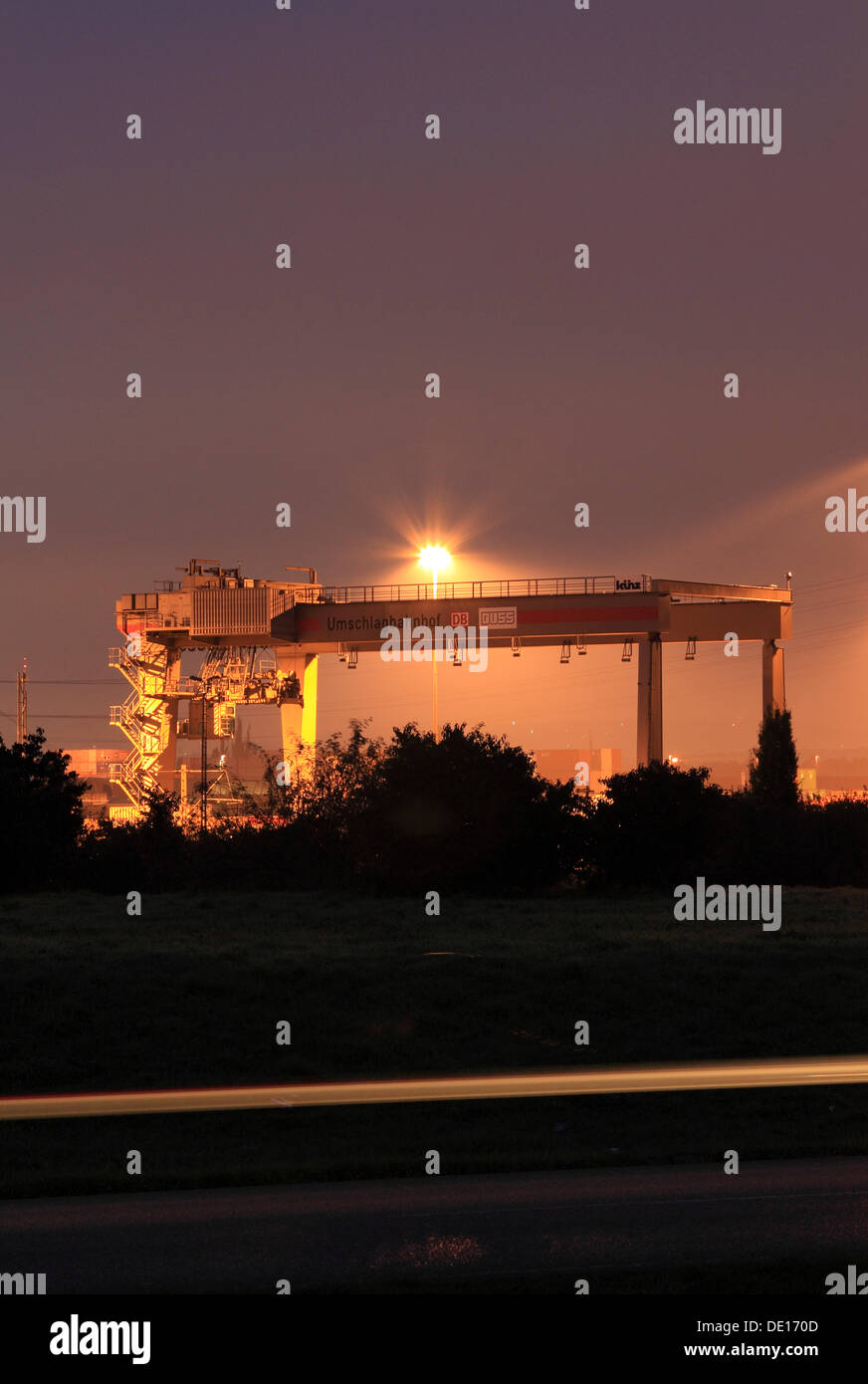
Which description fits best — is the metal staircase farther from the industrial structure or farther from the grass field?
the grass field

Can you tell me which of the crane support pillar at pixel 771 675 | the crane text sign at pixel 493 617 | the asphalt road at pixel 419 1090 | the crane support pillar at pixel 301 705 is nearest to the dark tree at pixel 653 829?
the crane text sign at pixel 493 617

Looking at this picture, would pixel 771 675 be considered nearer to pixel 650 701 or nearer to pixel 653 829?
pixel 650 701

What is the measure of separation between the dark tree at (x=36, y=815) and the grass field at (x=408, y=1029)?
46.9 ft

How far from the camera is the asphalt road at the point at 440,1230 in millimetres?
8383

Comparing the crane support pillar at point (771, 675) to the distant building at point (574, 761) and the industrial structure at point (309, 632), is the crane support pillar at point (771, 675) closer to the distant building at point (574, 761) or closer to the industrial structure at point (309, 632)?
the industrial structure at point (309, 632)

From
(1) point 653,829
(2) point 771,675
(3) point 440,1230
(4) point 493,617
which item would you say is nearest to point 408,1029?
(3) point 440,1230

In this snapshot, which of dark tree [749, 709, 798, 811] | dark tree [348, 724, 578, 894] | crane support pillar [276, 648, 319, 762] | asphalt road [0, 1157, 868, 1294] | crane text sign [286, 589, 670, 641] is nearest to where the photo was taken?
asphalt road [0, 1157, 868, 1294]

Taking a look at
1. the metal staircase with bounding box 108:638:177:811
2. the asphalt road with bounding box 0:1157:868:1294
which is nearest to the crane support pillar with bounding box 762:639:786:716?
the metal staircase with bounding box 108:638:177:811

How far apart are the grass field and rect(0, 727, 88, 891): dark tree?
1429 centimetres

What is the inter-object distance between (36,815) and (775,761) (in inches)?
1112

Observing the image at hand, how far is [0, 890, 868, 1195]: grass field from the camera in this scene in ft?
44.3

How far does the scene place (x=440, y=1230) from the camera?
31.0 feet
